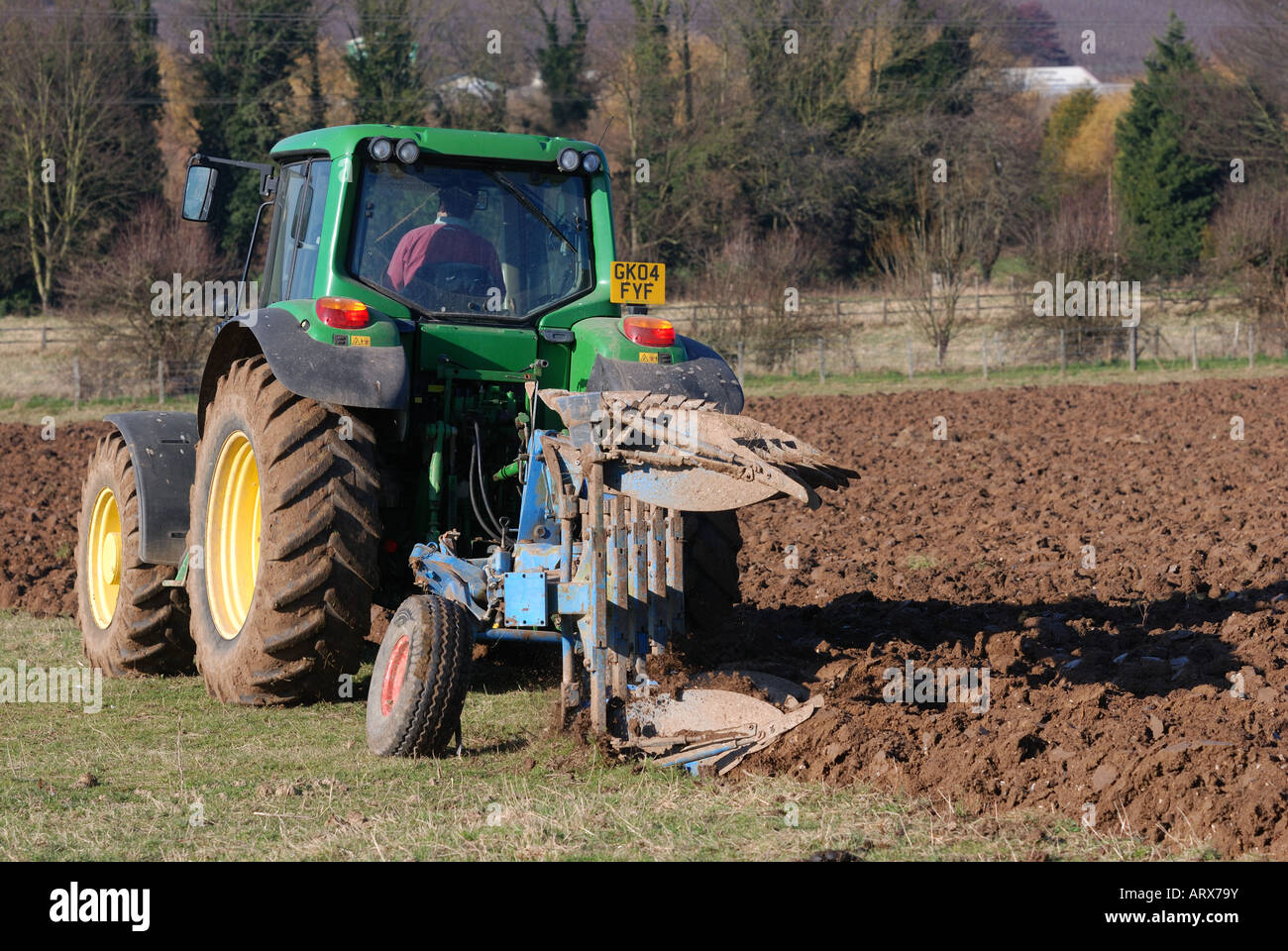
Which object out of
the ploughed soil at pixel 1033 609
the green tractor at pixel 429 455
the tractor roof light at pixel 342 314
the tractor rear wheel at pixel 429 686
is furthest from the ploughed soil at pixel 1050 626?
the tractor roof light at pixel 342 314

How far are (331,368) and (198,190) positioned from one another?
5.22 feet

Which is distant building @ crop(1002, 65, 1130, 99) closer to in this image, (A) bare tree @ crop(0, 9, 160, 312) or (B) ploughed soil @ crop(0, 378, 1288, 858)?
(A) bare tree @ crop(0, 9, 160, 312)

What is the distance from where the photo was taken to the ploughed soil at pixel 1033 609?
483 cm

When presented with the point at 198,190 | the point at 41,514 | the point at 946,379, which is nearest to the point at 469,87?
the point at 946,379

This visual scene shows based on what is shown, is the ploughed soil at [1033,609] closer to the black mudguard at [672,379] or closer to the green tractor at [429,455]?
the green tractor at [429,455]

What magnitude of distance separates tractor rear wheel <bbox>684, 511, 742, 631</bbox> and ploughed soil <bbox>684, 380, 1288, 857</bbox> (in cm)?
13

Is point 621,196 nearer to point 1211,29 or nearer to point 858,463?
point 1211,29

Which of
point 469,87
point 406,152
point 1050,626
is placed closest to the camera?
point 406,152

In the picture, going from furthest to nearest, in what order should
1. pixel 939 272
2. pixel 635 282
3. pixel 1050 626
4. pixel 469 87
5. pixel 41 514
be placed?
pixel 469 87 → pixel 939 272 → pixel 41 514 → pixel 1050 626 → pixel 635 282

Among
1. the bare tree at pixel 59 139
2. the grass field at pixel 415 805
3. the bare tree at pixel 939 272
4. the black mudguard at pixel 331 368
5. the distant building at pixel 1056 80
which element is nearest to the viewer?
the grass field at pixel 415 805

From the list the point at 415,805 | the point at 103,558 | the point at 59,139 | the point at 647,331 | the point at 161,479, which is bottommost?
the point at 415,805

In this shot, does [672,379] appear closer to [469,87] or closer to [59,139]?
[59,139]

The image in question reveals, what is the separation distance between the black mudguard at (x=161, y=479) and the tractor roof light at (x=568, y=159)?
2406 mm

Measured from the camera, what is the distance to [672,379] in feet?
21.4
